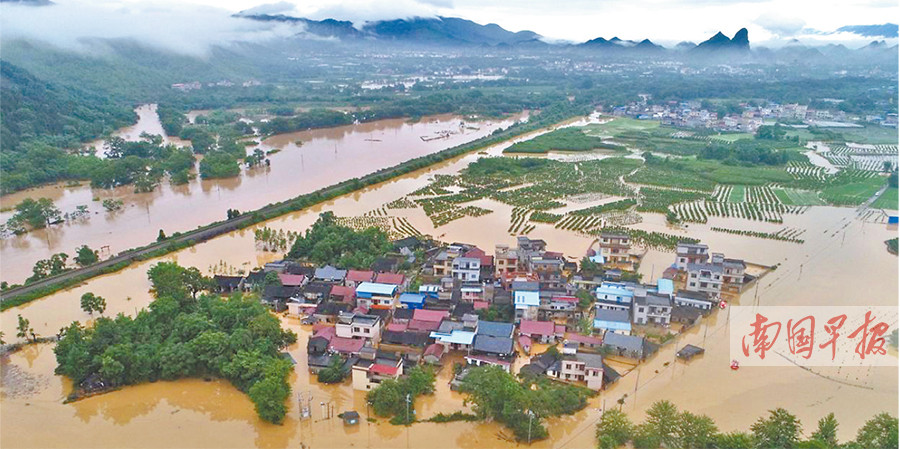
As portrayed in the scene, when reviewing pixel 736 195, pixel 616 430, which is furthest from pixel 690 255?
pixel 736 195

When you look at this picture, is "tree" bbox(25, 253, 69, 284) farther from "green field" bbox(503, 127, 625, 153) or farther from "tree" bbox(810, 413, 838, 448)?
"green field" bbox(503, 127, 625, 153)

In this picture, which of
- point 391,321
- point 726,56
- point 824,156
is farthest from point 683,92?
point 726,56

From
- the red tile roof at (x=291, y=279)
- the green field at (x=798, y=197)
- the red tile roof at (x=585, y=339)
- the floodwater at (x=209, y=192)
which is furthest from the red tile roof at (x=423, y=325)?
the green field at (x=798, y=197)

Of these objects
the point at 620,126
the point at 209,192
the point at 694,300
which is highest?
the point at 620,126

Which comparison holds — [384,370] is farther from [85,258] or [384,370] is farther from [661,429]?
[85,258]

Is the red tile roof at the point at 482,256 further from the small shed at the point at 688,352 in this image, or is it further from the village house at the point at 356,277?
the small shed at the point at 688,352

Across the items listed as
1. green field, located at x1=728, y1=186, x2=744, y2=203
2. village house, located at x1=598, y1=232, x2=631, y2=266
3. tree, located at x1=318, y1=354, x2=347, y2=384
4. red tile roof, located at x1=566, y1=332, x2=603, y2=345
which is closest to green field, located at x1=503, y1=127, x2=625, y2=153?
green field, located at x1=728, y1=186, x2=744, y2=203

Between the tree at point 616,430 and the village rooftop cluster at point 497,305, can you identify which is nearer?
the tree at point 616,430

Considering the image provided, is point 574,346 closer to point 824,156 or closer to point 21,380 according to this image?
point 21,380
